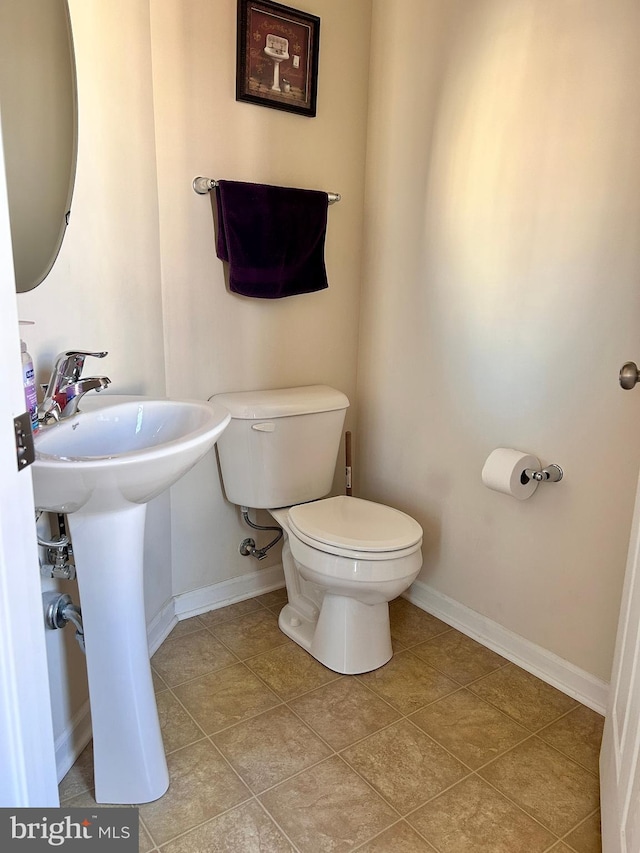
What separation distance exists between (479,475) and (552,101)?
1102mm

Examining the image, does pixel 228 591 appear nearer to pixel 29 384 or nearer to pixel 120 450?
pixel 120 450

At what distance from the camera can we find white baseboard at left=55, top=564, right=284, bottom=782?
167 cm

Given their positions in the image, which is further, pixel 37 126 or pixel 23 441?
pixel 37 126

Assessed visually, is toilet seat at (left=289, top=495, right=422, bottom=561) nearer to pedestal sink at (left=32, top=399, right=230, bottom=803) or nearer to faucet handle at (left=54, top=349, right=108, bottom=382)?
pedestal sink at (left=32, top=399, right=230, bottom=803)

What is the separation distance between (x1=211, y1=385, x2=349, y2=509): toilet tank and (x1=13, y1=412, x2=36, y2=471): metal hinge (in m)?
1.25

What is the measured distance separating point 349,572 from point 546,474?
2.08ft

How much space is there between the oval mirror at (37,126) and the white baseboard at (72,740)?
1.07 metres

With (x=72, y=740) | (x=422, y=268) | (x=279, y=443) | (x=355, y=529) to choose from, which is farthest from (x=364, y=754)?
(x=422, y=268)

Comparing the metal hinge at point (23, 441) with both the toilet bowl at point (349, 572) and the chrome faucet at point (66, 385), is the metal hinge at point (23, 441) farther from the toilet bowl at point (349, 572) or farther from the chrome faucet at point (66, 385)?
the toilet bowl at point (349, 572)

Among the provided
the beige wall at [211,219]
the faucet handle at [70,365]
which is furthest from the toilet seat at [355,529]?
the faucet handle at [70,365]

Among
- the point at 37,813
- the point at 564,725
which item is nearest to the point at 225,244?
the point at 37,813

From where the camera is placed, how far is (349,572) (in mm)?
1827

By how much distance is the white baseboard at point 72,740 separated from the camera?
5.02 feet

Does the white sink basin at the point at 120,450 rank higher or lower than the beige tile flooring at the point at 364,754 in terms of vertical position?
higher
